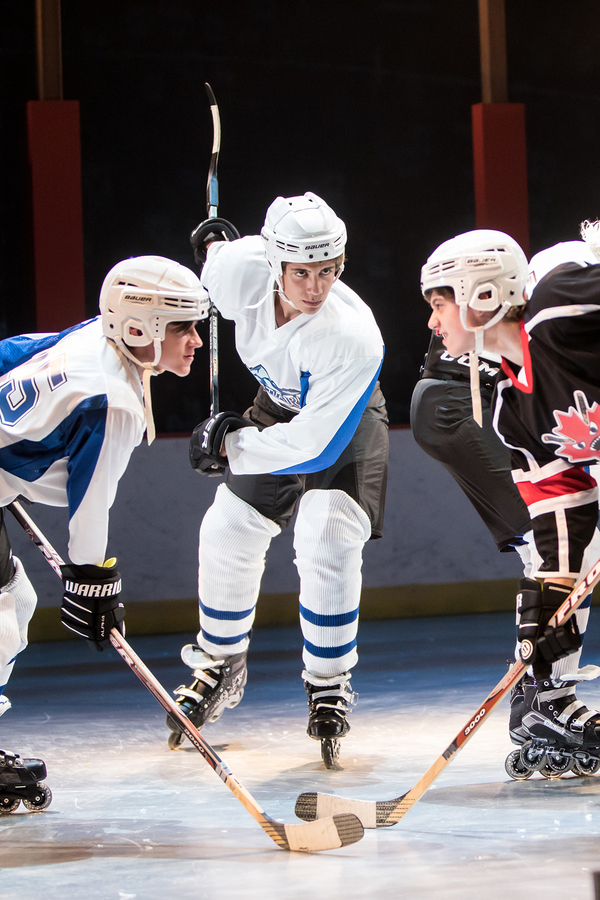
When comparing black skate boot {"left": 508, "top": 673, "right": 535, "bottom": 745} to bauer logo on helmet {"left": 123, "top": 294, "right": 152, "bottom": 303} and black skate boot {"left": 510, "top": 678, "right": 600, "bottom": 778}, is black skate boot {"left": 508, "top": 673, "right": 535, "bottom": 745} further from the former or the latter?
bauer logo on helmet {"left": 123, "top": 294, "right": 152, "bottom": 303}

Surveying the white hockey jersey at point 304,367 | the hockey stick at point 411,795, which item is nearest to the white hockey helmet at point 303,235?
the white hockey jersey at point 304,367

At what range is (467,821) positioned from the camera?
2.33 meters

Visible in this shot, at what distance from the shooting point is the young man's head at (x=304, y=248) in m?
2.76

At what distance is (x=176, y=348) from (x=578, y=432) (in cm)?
92

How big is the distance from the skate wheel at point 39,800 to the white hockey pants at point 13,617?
21 cm

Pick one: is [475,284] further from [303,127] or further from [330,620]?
[303,127]

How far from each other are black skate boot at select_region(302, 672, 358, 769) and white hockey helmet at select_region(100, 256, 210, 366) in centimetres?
101

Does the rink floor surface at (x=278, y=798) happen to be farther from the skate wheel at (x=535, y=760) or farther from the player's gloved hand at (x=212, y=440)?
the player's gloved hand at (x=212, y=440)

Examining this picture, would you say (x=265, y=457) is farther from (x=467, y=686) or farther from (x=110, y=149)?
(x=110, y=149)

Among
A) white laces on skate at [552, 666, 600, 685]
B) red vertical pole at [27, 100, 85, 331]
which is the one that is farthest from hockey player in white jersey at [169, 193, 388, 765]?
red vertical pole at [27, 100, 85, 331]

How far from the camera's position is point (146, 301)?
2.49 m

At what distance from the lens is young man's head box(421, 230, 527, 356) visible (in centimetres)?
243

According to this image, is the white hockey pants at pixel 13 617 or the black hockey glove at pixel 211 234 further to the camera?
the black hockey glove at pixel 211 234

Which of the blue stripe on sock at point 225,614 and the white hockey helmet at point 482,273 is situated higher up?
the white hockey helmet at point 482,273
